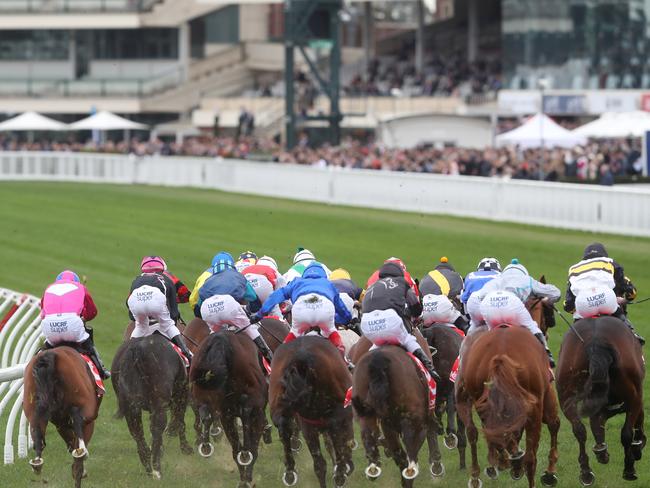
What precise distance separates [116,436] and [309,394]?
8.98ft

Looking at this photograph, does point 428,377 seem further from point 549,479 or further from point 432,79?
point 432,79

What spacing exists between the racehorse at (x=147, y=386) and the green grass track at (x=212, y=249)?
9.0 inches

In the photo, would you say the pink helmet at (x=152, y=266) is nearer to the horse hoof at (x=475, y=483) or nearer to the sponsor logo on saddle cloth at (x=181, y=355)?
the sponsor logo on saddle cloth at (x=181, y=355)

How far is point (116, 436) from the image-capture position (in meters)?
12.7

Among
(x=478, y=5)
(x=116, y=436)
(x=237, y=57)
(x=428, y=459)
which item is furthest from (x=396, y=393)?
(x=237, y=57)

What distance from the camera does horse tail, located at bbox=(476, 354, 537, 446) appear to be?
10.0 meters

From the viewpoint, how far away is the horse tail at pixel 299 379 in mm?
10641

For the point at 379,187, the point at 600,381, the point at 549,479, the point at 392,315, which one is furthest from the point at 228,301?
the point at 379,187

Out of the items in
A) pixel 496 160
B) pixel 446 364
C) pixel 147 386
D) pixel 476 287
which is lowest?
pixel 147 386

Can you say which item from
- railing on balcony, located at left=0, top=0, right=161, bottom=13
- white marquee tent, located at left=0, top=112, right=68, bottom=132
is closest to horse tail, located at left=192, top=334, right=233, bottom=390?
white marquee tent, located at left=0, top=112, right=68, bottom=132

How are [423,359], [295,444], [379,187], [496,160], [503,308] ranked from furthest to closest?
[496,160], [379,187], [295,444], [423,359], [503,308]

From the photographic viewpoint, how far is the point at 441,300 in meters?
12.2

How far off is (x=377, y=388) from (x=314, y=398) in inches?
24.9

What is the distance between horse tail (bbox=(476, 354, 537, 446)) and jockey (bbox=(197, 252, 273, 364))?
2229 mm
